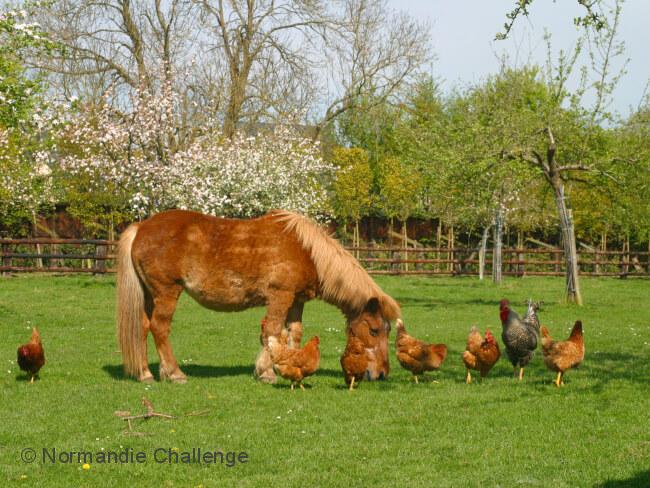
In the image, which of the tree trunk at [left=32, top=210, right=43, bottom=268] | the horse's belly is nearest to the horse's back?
the horse's belly

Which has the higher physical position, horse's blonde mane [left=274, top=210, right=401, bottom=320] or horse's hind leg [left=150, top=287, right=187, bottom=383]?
horse's blonde mane [left=274, top=210, right=401, bottom=320]

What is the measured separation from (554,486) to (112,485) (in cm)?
316

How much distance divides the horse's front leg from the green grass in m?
0.23

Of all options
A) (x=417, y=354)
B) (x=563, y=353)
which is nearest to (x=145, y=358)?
(x=417, y=354)

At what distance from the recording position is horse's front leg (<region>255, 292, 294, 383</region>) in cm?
991

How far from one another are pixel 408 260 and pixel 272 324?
2346cm

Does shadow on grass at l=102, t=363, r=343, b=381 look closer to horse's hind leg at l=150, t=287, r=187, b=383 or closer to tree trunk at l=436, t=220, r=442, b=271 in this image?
horse's hind leg at l=150, t=287, r=187, b=383

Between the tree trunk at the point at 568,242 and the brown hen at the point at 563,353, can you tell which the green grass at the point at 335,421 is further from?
the tree trunk at the point at 568,242

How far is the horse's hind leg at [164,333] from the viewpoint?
9.89m

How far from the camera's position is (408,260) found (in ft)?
109

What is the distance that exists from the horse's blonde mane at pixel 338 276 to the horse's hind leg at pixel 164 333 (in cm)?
178

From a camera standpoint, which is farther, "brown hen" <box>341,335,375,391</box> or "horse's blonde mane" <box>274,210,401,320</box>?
"horse's blonde mane" <box>274,210,401,320</box>

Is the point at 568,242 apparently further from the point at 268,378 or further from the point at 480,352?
the point at 268,378

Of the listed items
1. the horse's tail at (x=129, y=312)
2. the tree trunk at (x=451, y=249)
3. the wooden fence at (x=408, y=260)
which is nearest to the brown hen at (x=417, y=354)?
the horse's tail at (x=129, y=312)
